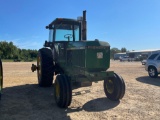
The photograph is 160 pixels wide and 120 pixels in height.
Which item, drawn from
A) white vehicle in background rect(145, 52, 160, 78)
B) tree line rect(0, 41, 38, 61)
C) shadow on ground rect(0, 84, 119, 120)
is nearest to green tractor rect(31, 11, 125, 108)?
shadow on ground rect(0, 84, 119, 120)

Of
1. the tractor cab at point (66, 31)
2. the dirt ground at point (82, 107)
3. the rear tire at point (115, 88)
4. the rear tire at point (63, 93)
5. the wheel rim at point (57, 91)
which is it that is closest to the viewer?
the dirt ground at point (82, 107)

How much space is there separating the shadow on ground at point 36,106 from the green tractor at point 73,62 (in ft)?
1.14

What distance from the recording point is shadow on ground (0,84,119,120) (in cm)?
547

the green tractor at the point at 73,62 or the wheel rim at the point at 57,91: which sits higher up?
the green tractor at the point at 73,62

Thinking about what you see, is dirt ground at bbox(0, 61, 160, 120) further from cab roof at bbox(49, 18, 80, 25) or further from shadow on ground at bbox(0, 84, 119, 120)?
cab roof at bbox(49, 18, 80, 25)

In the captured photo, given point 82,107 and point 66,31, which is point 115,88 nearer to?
point 82,107

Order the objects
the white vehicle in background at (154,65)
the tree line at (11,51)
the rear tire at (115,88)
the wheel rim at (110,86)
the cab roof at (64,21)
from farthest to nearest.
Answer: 1. the tree line at (11,51)
2. the white vehicle in background at (154,65)
3. the cab roof at (64,21)
4. the wheel rim at (110,86)
5. the rear tire at (115,88)

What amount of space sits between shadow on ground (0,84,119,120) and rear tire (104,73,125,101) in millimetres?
209

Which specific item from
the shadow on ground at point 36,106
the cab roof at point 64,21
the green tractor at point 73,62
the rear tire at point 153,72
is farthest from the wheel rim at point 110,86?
the rear tire at point 153,72

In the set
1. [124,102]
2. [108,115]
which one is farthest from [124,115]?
[124,102]

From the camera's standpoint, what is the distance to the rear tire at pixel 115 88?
686 centimetres

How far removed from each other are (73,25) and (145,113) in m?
4.75

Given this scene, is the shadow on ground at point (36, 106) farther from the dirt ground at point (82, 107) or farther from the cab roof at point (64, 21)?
the cab roof at point (64, 21)

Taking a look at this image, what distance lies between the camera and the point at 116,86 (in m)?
6.93
